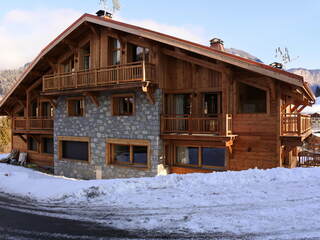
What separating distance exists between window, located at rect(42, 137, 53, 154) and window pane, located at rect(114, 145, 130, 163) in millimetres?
9059

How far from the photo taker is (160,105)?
14344 mm

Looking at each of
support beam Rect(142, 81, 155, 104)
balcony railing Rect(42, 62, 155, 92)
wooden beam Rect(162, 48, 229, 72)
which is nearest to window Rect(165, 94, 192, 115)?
support beam Rect(142, 81, 155, 104)

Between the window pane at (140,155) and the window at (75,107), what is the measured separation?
5675 millimetres

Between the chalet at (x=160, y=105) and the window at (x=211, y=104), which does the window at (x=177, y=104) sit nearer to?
the chalet at (x=160, y=105)

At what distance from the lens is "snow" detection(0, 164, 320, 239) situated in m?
5.59

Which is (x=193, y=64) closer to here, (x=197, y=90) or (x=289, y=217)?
(x=197, y=90)

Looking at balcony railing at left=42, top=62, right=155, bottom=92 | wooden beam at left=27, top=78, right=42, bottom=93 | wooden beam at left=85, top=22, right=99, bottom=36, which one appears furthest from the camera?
wooden beam at left=27, top=78, right=42, bottom=93

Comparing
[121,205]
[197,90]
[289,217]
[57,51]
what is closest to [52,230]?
[121,205]

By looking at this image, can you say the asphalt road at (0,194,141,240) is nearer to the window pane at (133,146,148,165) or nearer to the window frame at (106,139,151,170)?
the window frame at (106,139,151,170)

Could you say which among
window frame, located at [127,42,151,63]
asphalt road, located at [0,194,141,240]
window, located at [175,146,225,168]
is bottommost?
asphalt road, located at [0,194,141,240]

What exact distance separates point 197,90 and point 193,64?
1408 millimetres

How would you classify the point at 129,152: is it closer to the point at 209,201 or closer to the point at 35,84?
the point at 209,201

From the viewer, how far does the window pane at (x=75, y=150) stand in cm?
1797

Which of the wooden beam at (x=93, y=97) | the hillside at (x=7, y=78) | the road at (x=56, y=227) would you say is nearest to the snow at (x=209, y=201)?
the road at (x=56, y=227)
